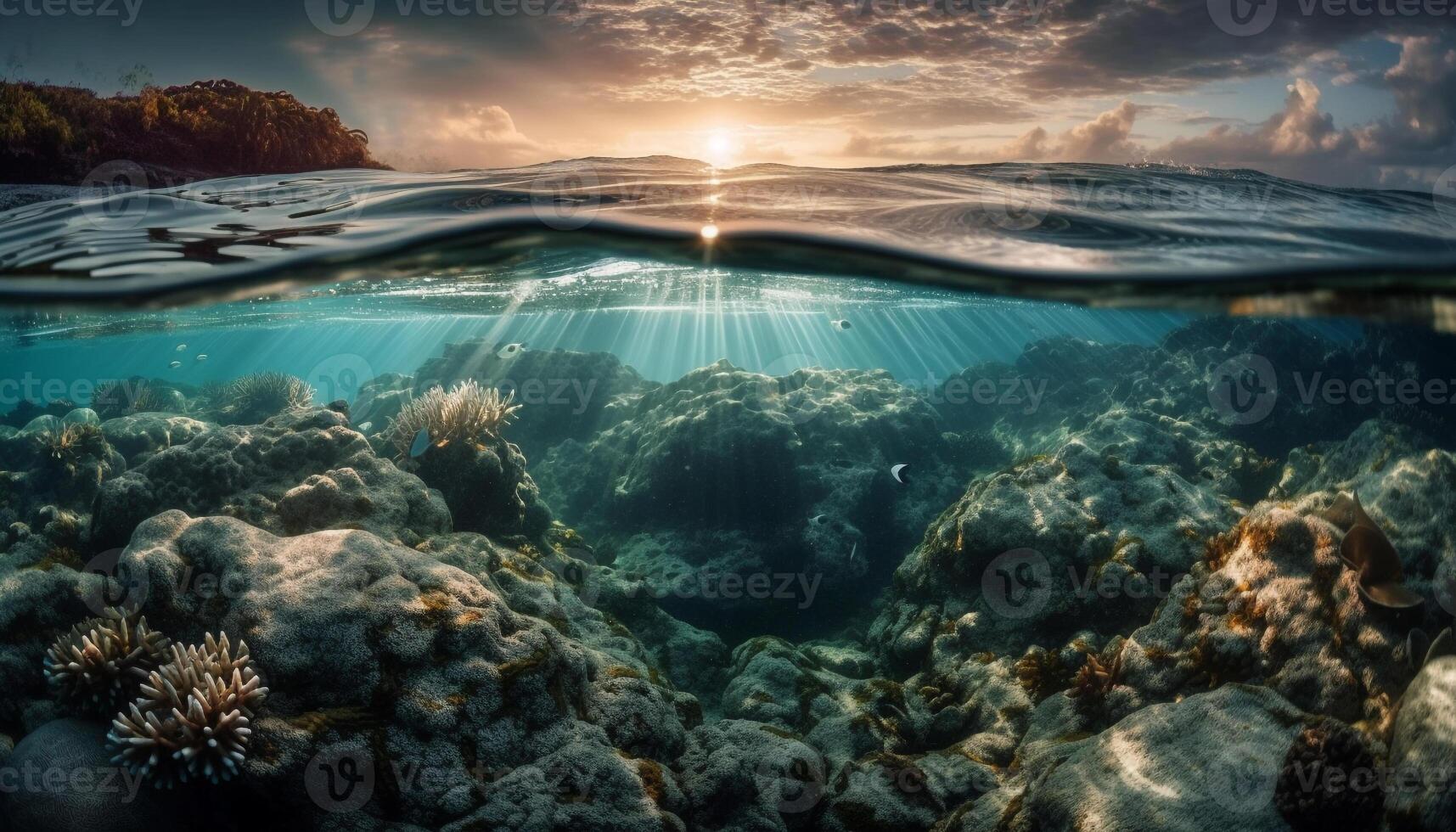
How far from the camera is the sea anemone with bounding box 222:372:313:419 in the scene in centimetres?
1997

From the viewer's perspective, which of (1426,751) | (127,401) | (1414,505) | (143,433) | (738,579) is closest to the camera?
(1426,751)

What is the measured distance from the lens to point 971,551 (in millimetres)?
8781

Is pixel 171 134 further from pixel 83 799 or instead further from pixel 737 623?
pixel 737 623

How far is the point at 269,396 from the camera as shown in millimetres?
20812

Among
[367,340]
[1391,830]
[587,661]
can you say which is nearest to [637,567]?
[587,661]

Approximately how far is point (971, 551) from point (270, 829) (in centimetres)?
827

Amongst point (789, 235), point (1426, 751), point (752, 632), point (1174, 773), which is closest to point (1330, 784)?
point (1426, 751)

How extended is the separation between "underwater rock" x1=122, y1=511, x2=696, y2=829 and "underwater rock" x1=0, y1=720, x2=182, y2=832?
36.7 inches

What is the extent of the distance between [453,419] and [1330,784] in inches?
440

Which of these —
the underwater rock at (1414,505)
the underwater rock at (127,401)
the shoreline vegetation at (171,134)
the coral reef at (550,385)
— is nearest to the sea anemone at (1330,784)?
the underwater rock at (1414,505)

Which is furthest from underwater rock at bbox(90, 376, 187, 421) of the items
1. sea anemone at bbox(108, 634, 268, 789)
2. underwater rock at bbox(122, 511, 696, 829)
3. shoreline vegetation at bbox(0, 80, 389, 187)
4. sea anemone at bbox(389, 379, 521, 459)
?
sea anemone at bbox(108, 634, 268, 789)

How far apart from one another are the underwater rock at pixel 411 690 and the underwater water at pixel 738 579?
0.03 meters

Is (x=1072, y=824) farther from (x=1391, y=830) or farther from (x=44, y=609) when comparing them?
(x=44, y=609)

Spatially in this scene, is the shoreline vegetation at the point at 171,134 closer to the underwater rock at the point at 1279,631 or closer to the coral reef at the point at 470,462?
the coral reef at the point at 470,462
